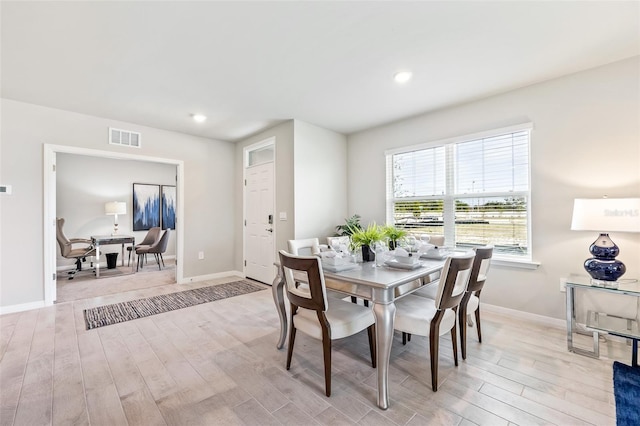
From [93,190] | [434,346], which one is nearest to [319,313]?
[434,346]

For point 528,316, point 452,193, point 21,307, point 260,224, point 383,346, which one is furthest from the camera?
point 260,224

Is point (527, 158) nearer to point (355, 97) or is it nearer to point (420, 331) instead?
point (355, 97)

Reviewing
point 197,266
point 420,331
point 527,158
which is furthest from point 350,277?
point 197,266

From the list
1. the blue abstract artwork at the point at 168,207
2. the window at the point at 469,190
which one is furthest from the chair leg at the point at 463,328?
the blue abstract artwork at the point at 168,207

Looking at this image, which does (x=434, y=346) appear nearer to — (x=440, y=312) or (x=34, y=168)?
(x=440, y=312)

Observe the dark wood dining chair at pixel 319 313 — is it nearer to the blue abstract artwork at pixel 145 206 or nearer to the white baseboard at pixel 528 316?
the white baseboard at pixel 528 316

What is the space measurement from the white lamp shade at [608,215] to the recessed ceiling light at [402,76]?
1901 millimetres

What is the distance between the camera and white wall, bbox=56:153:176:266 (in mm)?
5926

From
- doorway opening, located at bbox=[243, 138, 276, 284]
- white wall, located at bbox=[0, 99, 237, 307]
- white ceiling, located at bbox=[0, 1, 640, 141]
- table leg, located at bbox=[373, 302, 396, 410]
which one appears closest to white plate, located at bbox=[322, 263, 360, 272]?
table leg, located at bbox=[373, 302, 396, 410]

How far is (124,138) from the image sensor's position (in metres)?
4.10

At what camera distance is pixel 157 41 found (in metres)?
2.20

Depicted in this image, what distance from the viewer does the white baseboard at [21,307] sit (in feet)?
10.7

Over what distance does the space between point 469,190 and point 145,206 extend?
23.3ft

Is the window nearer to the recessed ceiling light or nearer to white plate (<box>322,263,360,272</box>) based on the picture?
the recessed ceiling light
